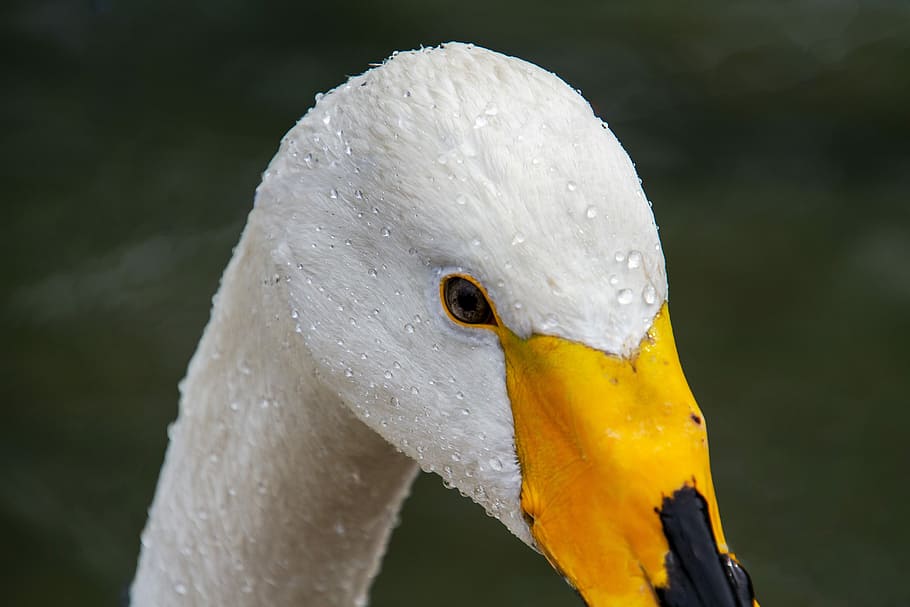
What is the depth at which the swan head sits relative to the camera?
173 centimetres

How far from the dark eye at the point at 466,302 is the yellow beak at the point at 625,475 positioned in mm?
42

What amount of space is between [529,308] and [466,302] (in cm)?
13

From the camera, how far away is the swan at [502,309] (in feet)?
5.67

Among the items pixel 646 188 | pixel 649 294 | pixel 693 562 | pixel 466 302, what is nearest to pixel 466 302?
pixel 466 302

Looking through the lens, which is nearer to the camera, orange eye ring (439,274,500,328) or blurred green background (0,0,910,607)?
orange eye ring (439,274,500,328)

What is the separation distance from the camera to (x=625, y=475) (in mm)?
1729

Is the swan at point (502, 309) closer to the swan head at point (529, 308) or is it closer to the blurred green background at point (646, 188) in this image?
the swan head at point (529, 308)

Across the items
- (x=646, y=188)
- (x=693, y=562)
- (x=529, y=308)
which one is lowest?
(x=693, y=562)

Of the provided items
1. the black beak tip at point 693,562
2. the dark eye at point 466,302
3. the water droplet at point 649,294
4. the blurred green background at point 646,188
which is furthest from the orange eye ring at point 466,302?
the blurred green background at point 646,188

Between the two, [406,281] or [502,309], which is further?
[406,281]

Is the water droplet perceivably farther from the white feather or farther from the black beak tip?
the black beak tip

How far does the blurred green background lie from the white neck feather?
1.91 metres

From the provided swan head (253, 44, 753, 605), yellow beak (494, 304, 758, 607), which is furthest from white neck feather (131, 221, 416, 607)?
yellow beak (494, 304, 758, 607)

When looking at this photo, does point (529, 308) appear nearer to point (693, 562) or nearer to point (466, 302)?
point (466, 302)
